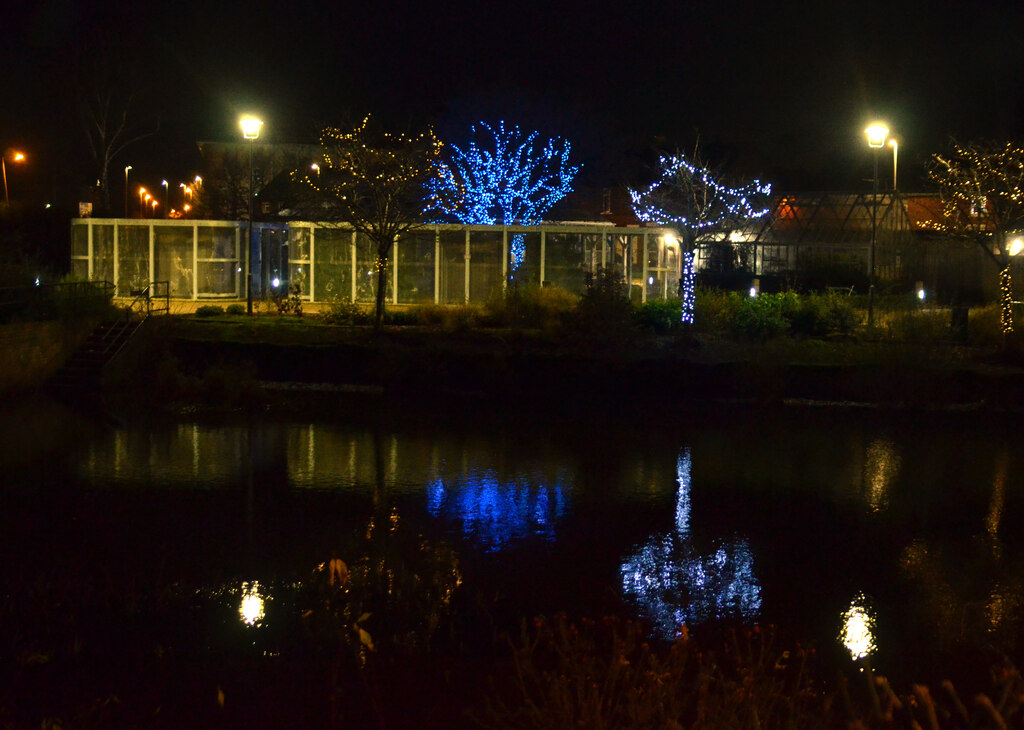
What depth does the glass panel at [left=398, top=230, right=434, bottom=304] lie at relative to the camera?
3325 centimetres

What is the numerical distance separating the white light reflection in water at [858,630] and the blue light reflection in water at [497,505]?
3.33 m

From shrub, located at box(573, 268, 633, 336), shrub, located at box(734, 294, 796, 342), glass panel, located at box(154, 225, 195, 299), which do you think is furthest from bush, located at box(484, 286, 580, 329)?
glass panel, located at box(154, 225, 195, 299)

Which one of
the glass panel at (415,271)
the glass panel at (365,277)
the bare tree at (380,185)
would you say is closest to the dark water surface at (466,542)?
the bare tree at (380,185)

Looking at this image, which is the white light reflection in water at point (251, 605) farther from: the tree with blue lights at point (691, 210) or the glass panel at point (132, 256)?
the glass panel at point (132, 256)

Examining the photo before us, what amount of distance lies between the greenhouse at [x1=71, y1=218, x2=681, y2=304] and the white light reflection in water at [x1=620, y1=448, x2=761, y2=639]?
21653 mm

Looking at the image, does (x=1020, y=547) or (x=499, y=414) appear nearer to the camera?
(x=1020, y=547)

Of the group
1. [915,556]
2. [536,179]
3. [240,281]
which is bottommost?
[915,556]

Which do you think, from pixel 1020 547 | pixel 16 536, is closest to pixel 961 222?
pixel 1020 547

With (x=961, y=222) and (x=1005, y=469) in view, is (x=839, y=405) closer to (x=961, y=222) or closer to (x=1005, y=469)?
(x=1005, y=469)

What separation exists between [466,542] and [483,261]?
2274 cm

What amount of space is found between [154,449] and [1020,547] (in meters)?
11.9

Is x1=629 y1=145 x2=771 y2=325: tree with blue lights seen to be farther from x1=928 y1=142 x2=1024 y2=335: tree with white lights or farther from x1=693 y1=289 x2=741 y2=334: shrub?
x1=928 y1=142 x2=1024 y2=335: tree with white lights

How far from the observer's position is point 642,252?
33469mm

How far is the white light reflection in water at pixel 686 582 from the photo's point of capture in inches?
354
